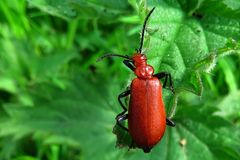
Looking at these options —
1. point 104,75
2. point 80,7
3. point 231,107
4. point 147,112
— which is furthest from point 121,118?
point 104,75

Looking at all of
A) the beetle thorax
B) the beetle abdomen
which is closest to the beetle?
the beetle abdomen

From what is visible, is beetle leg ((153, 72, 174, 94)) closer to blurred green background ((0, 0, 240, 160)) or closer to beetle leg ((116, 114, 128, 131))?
blurred green background ((0, 0, 240, 160))

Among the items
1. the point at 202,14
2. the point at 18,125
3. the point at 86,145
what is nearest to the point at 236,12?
the point at 202,14

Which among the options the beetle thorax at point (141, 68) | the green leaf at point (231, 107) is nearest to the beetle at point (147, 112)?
the beetle thorax at point (141, 68)

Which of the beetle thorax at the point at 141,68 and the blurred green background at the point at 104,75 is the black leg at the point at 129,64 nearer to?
the beetle thorax at the point at 141,68

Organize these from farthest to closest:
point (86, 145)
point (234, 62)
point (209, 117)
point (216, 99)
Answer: point (234, 62)
point (216, 99)
point (86, 145)
point (209, 117)

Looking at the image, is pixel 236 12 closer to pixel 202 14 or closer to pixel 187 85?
pixel 202 14
